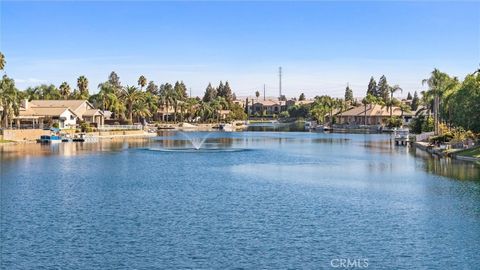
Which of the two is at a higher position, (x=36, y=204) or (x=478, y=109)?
(x=478, y=109)

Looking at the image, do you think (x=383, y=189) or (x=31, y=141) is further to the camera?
(x=31, y=141)

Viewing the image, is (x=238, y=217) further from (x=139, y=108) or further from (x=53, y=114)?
(x=139, y=108)

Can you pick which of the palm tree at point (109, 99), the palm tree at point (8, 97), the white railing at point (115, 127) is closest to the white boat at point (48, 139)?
the palm tree at point (8, 97)

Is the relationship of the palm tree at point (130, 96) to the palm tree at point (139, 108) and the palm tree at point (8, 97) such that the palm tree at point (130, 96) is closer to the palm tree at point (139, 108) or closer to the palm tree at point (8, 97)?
the palm tree at point (139, 108)

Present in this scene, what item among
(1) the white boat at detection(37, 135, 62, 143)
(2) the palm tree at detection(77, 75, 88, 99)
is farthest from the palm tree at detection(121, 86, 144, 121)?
(1) the white boat at detection(37, 135, 62, 143)

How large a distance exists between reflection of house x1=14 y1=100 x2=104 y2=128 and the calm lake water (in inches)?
2753

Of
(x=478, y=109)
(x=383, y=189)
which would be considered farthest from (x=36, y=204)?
(x=478, y=109)

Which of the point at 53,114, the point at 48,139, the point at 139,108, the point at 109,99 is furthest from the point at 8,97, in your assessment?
the point at 139,108

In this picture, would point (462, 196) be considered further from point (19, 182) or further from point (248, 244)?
point (19, 182)

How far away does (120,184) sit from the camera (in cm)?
5034

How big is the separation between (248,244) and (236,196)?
14.7 metres

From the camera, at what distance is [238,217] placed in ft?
114

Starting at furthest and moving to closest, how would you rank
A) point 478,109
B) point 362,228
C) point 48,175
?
point 478,109
point 48,175
point 362,228

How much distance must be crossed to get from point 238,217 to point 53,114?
10657 centimetres
